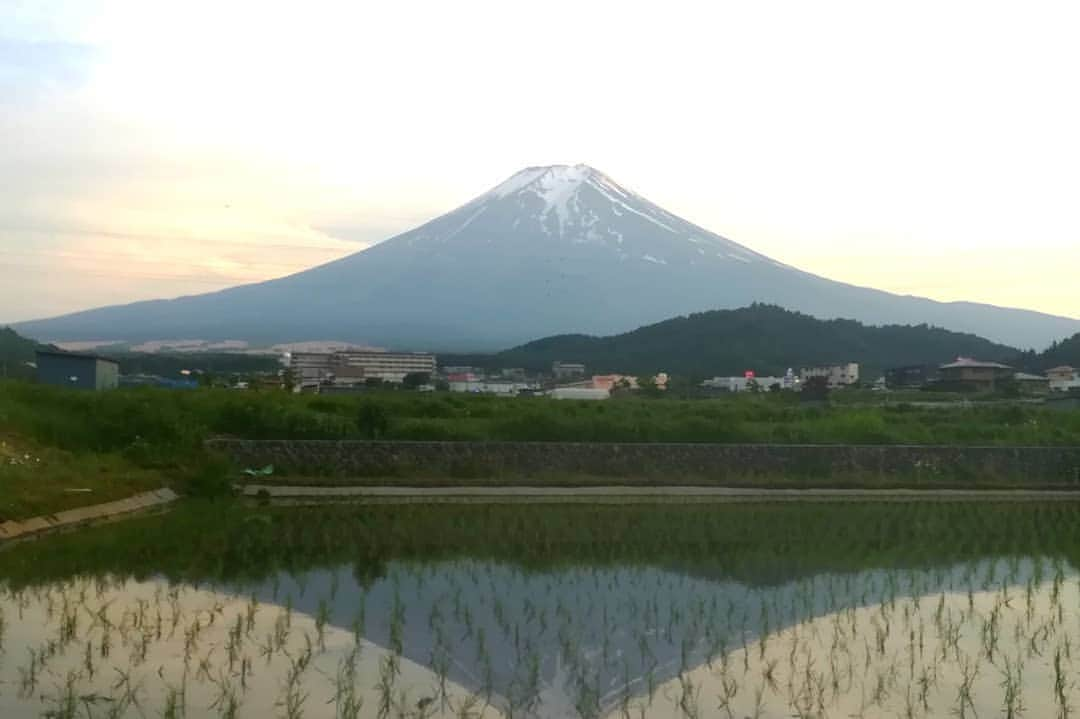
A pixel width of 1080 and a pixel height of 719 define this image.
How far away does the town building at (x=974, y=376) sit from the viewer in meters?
37.7

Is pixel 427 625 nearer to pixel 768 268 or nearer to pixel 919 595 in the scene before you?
pixel 919 595

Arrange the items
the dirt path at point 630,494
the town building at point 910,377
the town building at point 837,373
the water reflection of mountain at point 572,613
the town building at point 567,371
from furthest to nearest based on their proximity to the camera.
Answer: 1. the town building at point 567,371
2. the town building at point 837,373
3. the town building at point 910,377
4. the dirt path at point 630,494
5. the water reflection of mountain at point 572,613

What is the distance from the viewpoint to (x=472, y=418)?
2034cm

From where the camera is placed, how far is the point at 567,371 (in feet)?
156

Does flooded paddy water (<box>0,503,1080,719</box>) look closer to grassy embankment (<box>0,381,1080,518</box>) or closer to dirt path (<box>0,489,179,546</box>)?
dirt path (<box>0,489,179,546</box>)

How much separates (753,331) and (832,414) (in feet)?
97.3

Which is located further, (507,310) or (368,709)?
(507,310)

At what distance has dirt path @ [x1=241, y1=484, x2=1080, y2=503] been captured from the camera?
51.8 feet

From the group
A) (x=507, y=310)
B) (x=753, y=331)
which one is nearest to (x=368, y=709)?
(x=753, y=331)

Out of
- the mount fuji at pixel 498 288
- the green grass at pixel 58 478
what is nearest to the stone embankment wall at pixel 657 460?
the green grass at pixel 58 478

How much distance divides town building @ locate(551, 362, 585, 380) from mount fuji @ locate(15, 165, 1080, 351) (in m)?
18.5

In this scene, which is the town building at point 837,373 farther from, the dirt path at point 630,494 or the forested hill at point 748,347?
the dirt path at point 630,494

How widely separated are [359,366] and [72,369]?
20.4 m

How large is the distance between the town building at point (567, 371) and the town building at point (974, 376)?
14.0 metres
